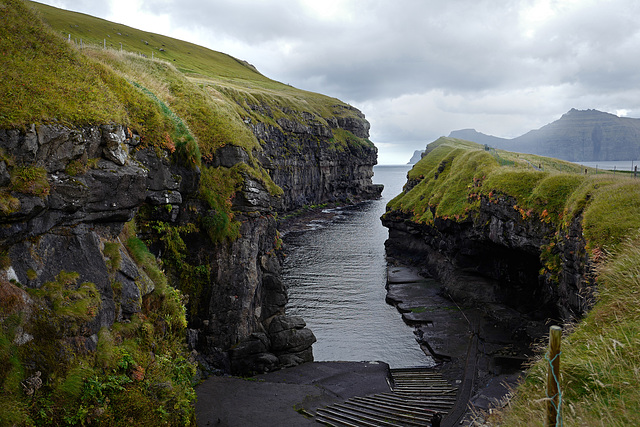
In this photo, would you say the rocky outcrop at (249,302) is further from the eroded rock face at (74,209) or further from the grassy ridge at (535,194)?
the grassy ridge at (535,194)

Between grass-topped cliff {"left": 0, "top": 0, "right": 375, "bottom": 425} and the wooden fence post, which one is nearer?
the wooden fence post

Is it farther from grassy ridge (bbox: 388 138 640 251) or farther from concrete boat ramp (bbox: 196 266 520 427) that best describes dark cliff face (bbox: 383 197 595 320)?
concrete boat ramp (bbox: 196 266 520 427)

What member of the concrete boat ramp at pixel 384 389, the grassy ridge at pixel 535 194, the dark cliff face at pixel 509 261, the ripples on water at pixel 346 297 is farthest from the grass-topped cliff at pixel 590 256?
the ripples on water at pixel 346 297

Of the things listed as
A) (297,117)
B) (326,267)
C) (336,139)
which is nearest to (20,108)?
(326,267)

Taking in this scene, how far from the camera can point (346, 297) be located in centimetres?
5581

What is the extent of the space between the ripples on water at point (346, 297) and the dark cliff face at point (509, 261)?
35.1ft

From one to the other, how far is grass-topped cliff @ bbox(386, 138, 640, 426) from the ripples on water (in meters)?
15.1

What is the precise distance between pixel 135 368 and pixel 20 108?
10.9 m

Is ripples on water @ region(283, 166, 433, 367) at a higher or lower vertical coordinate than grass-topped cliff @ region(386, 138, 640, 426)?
lower

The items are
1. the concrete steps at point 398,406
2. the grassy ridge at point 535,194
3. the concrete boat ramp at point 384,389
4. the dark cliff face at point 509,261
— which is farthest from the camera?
the dark cliff face at point 509,261

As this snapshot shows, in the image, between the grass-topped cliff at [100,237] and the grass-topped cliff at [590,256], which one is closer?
the grass-topped cliff at [590,256]

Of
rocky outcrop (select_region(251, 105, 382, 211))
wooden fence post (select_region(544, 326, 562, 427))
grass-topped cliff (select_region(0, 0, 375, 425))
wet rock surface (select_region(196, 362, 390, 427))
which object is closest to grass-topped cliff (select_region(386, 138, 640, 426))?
wooden fence post (select_region(544, 326, 562, 427))

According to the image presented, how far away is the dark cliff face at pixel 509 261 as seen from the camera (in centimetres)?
2964

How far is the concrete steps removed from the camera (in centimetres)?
2358
